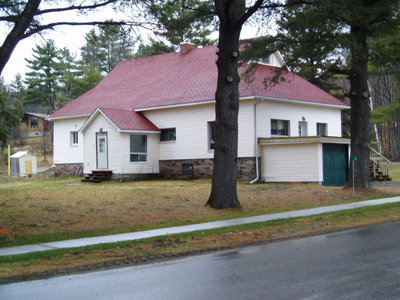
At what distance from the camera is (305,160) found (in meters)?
25.5

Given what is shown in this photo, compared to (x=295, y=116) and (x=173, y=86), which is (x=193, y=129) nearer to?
(x=173, y=86)

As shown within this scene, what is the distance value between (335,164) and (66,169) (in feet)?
61.9

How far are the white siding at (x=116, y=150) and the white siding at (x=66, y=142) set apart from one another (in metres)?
3.38


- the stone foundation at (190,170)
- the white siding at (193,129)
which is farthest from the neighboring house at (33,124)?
the stone foundation at (190,170)

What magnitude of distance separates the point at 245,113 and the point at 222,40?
37.1 ft

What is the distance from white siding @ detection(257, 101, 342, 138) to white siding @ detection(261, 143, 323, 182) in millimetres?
1386

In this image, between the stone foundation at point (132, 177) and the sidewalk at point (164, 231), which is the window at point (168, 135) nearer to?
the stone foundation at point (132, 177)

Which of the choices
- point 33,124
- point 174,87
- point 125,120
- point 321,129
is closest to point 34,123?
point 33,124

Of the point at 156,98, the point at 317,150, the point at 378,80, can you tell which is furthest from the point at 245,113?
the point at 378,80

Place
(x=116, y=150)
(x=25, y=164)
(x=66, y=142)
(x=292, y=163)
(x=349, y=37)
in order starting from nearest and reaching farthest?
(x=349, y=37) → (x=292, y=163) → (x=116, y=150) → (x=66, y=142) → (x=25, y=164)

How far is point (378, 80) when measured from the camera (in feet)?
172

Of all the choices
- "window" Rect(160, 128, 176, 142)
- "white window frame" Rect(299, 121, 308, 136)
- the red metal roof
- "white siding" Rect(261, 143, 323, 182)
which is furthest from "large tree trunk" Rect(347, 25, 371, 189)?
"window" Rect(160, 128, 176, 142)

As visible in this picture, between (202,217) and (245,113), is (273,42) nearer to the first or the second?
(245,113)

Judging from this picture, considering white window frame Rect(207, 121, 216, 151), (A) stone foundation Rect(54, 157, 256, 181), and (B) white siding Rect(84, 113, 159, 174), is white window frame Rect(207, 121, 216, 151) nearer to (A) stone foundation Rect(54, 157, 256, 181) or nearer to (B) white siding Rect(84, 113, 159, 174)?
(A) stone foundation Rect(54, 157, 256, 181)
